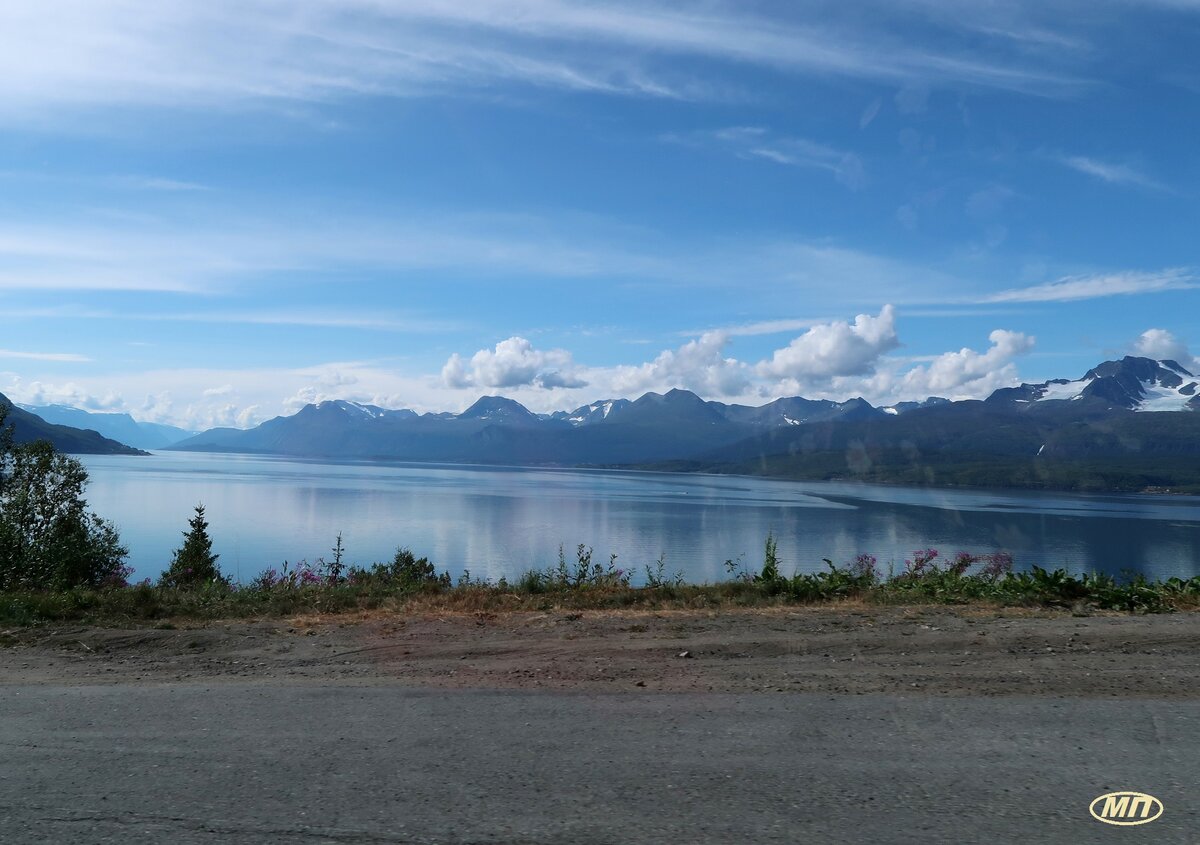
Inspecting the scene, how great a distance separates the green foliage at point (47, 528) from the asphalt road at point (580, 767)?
29.3ft

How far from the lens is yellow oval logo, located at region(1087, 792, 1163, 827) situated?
475 cm

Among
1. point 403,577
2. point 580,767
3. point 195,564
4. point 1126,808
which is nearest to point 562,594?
point 403,577

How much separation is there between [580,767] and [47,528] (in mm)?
31205

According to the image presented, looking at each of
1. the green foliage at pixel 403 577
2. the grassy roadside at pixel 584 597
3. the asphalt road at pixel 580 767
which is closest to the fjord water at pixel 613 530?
the green foliage at pixel 403 577

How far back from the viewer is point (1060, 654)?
866 cm

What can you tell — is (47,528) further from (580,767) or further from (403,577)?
(580,767)

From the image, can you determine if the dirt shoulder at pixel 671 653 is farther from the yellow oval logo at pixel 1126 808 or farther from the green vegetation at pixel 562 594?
the yellow oval logo at pixel 1126 808

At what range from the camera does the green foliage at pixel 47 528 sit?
1731 centimetres

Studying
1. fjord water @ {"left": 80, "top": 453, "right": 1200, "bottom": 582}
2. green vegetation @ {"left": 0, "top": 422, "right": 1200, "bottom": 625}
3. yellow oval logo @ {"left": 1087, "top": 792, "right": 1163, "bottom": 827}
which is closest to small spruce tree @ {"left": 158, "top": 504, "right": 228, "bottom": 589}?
green vegetation @ {"left": 0, "top": 422, "right": 1200, "bottom": 625}

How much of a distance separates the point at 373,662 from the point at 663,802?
15.2ft

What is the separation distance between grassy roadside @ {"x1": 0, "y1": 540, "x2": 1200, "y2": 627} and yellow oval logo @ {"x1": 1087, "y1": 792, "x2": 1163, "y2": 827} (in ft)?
22.8

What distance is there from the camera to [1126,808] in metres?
4.89

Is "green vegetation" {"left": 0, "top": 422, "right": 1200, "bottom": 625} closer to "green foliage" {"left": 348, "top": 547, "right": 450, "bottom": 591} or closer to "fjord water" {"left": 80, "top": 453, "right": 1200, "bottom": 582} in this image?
"green foliage" {"left": 348, "top": 547, "right": 450, "bottom": 591}

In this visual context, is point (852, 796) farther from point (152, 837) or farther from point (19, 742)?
point (19, 742)
